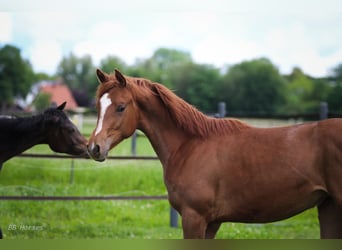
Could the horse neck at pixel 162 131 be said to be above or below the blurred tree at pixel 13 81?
above

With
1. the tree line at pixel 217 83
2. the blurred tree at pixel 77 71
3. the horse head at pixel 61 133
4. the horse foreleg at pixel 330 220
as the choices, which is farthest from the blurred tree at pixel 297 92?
the horse foreleg at pixel 330 220

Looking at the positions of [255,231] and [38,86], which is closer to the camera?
[255,231]

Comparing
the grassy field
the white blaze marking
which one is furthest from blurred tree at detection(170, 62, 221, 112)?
the white blaze marking

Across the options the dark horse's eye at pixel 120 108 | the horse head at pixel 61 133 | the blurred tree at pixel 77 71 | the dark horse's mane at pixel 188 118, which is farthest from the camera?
the blurred tree at pixel 77 71

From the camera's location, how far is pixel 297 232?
22.6 ft

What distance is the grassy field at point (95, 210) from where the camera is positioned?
21.6 feet

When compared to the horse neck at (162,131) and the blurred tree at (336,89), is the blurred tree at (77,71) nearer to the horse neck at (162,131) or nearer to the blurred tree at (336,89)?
the blurred tree at (336,89)

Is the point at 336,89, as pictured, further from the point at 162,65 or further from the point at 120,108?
the point at 162,65

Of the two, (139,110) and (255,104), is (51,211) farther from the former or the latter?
(255,104)

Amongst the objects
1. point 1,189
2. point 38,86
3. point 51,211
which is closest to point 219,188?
point 51,211

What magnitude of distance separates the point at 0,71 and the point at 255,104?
80.6 ft

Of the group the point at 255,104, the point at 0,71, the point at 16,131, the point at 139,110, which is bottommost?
the point at 255,104

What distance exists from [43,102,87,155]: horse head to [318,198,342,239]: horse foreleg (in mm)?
3097

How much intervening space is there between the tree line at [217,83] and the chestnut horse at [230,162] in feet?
104
